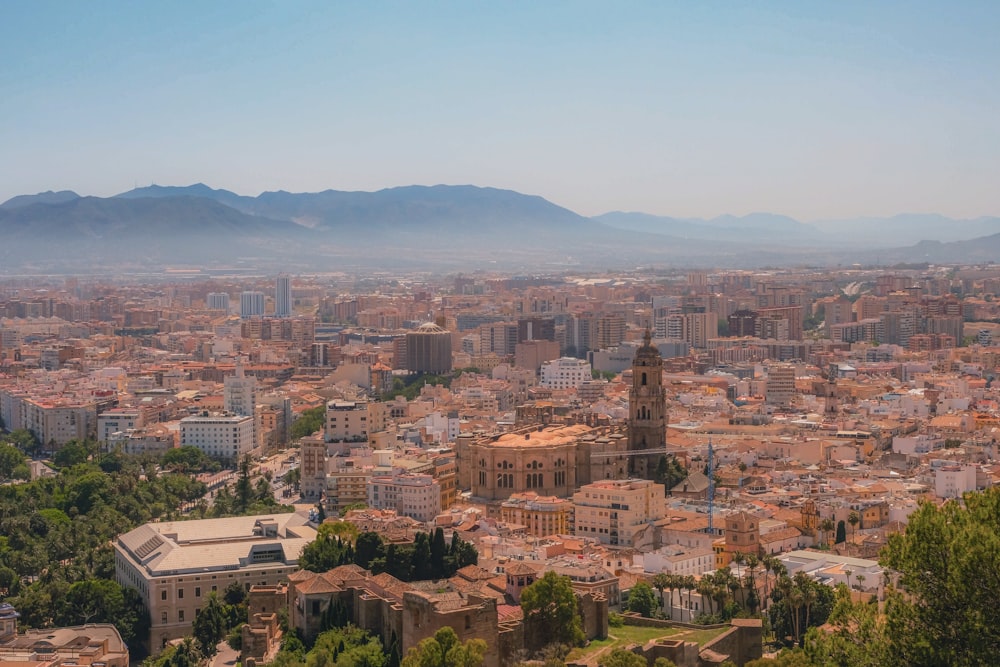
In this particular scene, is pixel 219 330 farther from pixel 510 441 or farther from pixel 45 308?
pixel 510 441

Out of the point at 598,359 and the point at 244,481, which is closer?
the point at 244,481

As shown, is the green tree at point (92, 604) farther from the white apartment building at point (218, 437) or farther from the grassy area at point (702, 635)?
the white apartment building at point (218, 437)

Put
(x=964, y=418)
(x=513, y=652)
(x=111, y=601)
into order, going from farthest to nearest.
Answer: (x=964, y=418), (x=111, y=601), (x=513, y=652)

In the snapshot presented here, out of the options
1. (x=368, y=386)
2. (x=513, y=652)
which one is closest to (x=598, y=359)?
(x=368, y=386)

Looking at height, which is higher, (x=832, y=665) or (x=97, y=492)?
(x=832, y=665)

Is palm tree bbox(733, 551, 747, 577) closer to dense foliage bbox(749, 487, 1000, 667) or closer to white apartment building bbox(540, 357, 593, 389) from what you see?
dense foliage bbox(749, 487, 1000, 667)

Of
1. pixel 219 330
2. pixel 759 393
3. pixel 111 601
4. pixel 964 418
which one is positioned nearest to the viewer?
pixel 111 601

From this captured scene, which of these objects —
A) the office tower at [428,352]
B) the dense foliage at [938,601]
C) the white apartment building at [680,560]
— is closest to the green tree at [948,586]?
the dense foliage at [938,601]
